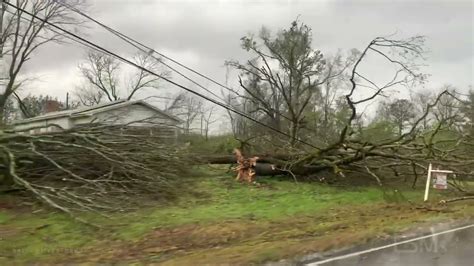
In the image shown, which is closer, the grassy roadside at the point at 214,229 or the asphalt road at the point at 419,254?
the asphalt road at the point at 419,254

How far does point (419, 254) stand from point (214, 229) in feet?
12.7

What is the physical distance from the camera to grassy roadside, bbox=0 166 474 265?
812cm

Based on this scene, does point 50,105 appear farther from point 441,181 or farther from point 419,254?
point 419,254

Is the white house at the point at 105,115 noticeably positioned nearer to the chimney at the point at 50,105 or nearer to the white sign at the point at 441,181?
the white sign at the point at 441,181

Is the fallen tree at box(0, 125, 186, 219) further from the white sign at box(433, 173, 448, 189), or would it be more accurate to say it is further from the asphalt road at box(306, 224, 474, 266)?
the white sign at box(433, 173, 448, 189)

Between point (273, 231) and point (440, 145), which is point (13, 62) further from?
point (273, 231)

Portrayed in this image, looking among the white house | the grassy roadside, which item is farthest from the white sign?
the white house

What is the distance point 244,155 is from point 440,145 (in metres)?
6.96

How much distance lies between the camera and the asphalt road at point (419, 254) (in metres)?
7.04

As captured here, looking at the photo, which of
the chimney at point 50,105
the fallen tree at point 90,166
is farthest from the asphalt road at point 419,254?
the chimney at point 50,105

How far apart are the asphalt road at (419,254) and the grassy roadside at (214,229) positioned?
2.05 ft

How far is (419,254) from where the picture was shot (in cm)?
762

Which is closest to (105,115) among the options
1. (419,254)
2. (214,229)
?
(214,229)

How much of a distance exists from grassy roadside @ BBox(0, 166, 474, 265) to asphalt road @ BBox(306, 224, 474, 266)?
2.05 feet
